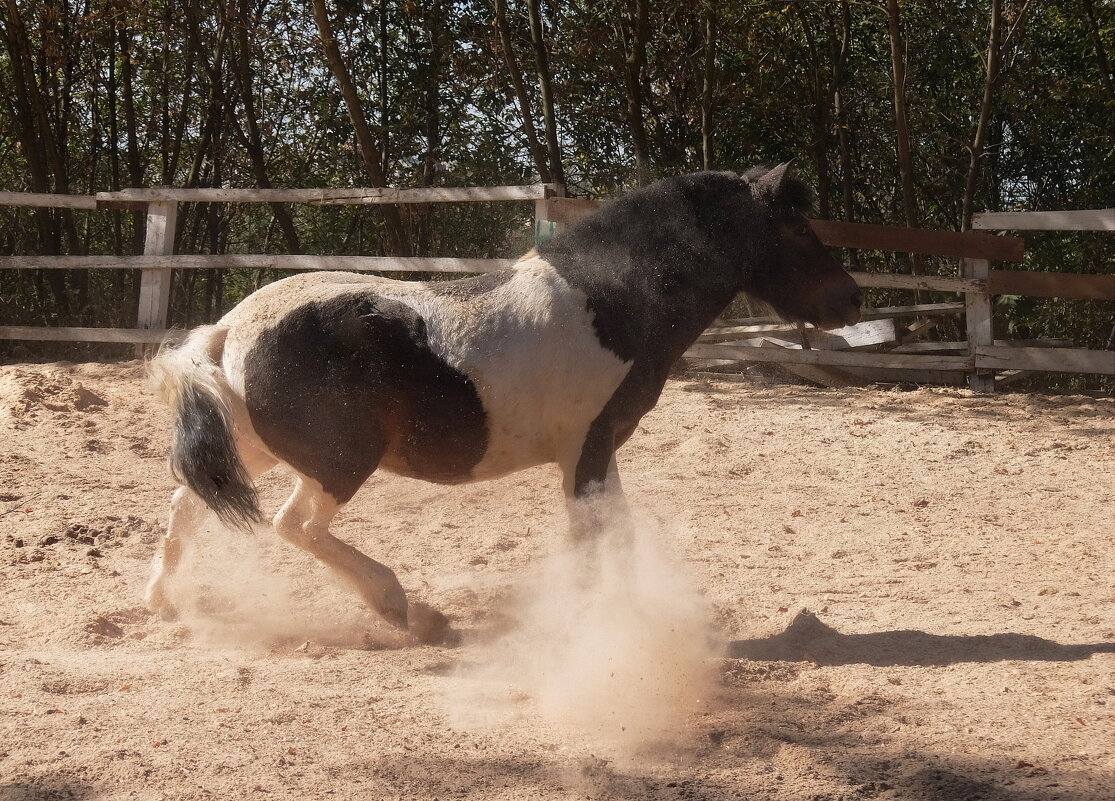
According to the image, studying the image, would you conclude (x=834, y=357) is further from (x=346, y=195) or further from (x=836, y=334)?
(x=346, y=195)

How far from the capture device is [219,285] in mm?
11031

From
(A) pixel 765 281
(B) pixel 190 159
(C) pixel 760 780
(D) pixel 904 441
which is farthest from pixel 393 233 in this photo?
(C) pixel 760 780

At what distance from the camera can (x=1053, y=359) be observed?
7316 mm

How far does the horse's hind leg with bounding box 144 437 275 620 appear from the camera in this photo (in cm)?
394

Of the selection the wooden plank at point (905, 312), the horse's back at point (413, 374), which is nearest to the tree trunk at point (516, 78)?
the wooden plank at point (905, 312)

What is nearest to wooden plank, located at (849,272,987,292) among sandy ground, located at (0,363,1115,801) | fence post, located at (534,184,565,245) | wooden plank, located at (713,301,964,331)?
wooden plank, located at (713,301,964,331)

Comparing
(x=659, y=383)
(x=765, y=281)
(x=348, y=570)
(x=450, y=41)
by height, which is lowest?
(x=348, y=570)

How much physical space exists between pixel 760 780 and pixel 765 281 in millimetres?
2120

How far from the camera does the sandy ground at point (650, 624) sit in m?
2.42

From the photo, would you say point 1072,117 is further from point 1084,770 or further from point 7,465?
point 7,465

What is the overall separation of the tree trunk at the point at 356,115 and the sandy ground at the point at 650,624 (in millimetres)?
3268

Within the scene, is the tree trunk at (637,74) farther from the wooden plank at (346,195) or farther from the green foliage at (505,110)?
the wooden plank at (346,195)

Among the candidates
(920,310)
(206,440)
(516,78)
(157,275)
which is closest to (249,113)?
(157,275)

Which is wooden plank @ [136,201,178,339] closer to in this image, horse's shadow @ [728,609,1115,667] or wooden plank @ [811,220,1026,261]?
wooden plank @ [811,220,1026,261]
